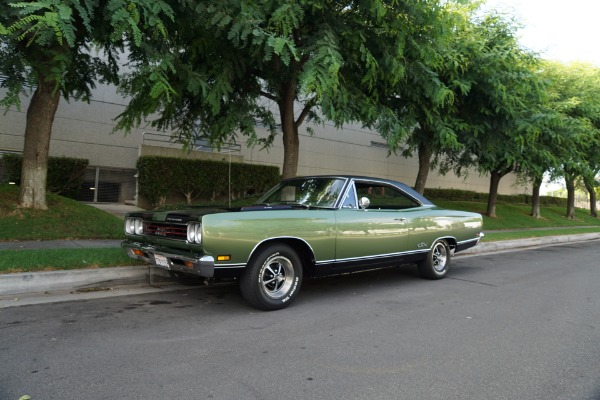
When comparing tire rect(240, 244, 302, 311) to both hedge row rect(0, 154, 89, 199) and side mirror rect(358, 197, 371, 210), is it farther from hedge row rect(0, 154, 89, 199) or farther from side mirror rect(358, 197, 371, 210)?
hedge row rect(0, 154, 89, 199)

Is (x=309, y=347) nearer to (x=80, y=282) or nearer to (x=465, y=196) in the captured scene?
(x=80, y=282)

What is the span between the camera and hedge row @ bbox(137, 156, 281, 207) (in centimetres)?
1511

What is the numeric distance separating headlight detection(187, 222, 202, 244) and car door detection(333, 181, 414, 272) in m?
1.85

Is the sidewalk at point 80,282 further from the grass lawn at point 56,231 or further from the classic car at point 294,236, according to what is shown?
the classic car at point 294,236

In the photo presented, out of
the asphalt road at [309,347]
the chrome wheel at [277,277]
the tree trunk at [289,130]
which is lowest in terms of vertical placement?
the asphalt road at [309,347]

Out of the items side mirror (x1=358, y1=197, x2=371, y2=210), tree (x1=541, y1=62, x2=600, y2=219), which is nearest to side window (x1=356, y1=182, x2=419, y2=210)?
side mirror (x1=358, y1=197, x2=371, y2=210)

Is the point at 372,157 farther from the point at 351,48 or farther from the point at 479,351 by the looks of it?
the point at 479,351

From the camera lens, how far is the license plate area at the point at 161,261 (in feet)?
16.0

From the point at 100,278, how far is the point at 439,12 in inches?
311

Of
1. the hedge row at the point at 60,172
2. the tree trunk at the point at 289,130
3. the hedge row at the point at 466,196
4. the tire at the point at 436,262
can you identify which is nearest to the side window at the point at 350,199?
the tire at the point at 436,262

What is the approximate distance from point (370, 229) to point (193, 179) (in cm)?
1122

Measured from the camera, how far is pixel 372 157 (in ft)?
83.5

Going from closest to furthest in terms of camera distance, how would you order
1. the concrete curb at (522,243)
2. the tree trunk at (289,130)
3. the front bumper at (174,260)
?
the front bumper at (174,260)
the tree trunk at (289,130)
the concrete curb at (522,243)

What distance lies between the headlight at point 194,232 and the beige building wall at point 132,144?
633 cm
